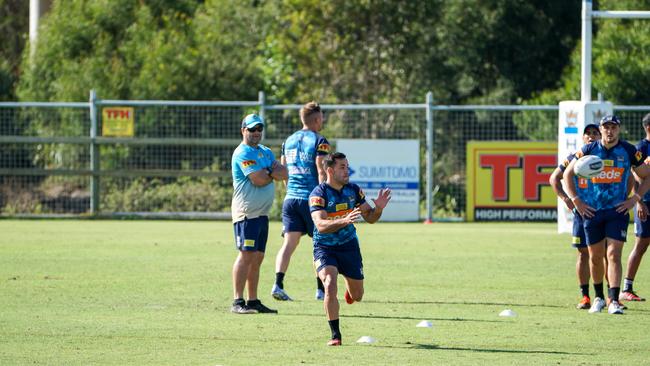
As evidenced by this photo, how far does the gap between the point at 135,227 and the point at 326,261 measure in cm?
1458

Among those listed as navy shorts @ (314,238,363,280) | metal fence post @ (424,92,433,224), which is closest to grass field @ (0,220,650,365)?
navy shorts @ (314,238,363,280)

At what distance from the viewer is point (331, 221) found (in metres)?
10.3

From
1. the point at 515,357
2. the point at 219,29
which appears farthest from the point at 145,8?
the point at 515,357

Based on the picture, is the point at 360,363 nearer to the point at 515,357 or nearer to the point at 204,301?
the point at 515,357

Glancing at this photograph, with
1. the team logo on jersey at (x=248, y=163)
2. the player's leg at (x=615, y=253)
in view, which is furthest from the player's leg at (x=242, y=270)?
the player's leg at (x=615, y=253)

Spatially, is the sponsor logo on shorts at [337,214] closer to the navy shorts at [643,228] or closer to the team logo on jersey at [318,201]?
the team logo on jersey at [318,201]

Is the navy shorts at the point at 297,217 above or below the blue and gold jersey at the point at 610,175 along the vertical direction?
below

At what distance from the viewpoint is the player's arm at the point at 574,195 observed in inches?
492

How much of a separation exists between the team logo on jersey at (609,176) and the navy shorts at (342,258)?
310 cm

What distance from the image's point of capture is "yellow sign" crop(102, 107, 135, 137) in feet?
89.8

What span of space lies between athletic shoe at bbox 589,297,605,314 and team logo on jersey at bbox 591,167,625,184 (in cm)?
120

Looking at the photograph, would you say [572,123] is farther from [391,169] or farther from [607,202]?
[607,202]

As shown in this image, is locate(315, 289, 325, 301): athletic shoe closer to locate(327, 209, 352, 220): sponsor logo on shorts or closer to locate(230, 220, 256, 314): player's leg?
locate(230, 220, 256, 314): player's leg

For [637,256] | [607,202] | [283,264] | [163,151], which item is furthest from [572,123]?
[163,151]
